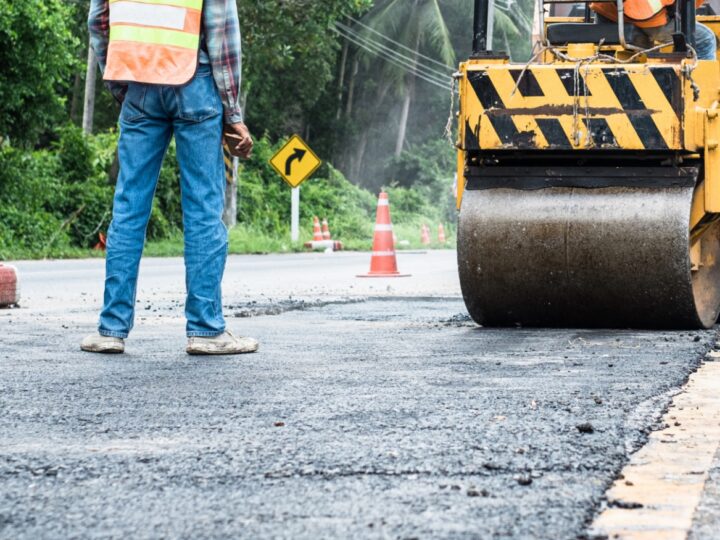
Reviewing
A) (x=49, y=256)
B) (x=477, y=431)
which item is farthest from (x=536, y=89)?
(x=49, y=256)

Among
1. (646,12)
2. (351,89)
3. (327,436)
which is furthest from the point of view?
(351,89)

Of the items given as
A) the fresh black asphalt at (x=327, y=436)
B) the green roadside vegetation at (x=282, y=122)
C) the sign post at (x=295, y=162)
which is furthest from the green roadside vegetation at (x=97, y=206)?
the fresh black asphalt at (x=327, y=436)

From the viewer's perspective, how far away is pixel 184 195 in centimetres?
593

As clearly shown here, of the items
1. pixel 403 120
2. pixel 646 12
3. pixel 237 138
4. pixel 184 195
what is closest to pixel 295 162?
pixel 646 12

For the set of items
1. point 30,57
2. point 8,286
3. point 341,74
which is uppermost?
point 341,74

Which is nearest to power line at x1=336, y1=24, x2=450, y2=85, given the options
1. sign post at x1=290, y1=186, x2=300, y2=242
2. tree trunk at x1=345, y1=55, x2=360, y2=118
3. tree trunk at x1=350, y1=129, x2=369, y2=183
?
tree trunk at x1=345, y1=55, x2=360, y2=118

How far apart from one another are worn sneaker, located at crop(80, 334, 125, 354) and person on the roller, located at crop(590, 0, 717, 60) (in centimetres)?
332

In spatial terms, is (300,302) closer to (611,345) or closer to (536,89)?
(536,89)

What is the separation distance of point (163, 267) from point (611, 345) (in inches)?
487

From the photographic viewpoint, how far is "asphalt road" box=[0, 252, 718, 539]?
276cm

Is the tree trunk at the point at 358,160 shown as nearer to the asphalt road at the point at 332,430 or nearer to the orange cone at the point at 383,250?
the orange cone at the point at 383,250

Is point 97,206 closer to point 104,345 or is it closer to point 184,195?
point 184,195

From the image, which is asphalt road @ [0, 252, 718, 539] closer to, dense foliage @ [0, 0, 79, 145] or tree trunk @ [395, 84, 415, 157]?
dense foliage @ [0, 0, 79, 145]

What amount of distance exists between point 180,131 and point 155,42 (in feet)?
1.24
